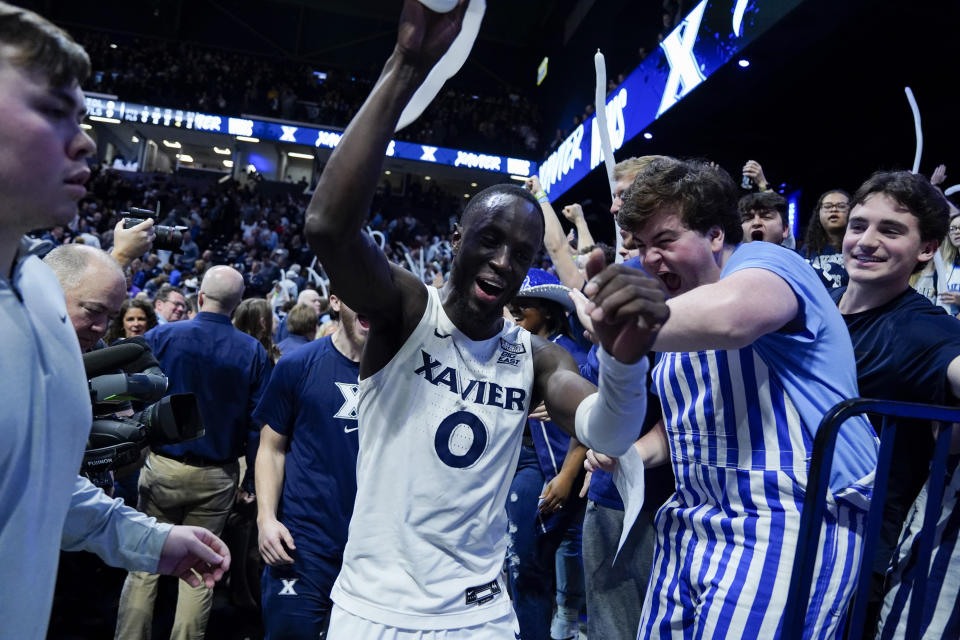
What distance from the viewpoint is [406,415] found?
6.13 ft

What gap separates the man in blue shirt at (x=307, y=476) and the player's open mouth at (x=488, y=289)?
1.63 meters

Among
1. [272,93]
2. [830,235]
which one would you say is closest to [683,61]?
[830,235]

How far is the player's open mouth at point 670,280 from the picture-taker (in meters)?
2.16

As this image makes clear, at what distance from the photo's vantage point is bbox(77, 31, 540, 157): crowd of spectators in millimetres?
28672

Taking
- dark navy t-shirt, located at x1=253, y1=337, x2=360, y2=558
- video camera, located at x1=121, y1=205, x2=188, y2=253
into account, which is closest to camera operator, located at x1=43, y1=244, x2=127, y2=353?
video camera, located at x1=121, y1=205, x2=188, y2=253

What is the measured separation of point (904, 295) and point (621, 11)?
19653mm

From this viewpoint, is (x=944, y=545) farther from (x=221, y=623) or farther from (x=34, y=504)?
(x=221, y=623)

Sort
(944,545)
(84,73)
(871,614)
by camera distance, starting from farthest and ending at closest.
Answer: (871,614)
(944,545)
(84,73)

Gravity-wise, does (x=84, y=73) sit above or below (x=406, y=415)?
above

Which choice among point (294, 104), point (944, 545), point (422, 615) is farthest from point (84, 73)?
point (294, 104)

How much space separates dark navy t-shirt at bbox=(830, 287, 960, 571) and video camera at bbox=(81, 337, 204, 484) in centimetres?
211

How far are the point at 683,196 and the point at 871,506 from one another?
0.99m

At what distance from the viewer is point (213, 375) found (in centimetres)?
465

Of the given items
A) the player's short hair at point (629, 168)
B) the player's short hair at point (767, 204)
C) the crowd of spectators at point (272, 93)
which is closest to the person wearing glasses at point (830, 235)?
the player's short hair at point (767, 204)
